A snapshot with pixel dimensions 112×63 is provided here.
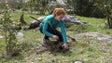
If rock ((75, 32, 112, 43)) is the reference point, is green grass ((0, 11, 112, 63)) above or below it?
above

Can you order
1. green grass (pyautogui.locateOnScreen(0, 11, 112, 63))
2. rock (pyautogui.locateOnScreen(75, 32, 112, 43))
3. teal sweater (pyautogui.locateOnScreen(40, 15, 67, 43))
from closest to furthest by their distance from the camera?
1. green grass (pyautogui.locateOnScreen(0, 11, 112, 63))
2. teal sweater (pyautogui.locateOnScreen(40, 15, 67, 43))
3. rock (pyautogui.locateOnScreen(75, 32, 112, 43))

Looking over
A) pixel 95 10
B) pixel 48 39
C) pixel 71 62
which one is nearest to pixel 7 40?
pixel 48 39

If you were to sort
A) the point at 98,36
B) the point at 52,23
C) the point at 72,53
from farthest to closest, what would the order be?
the point at 98,36
the point at 52,23
the point at 72,53

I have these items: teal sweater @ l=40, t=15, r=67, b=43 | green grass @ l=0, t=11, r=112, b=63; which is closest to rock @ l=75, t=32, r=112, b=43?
green grass @ l=0, t=11, r=112, b=63

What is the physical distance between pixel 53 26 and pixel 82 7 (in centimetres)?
1043

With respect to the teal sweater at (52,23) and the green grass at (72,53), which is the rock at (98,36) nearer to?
the green grass at (72,53)

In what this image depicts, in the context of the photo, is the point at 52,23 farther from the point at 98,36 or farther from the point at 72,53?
the point at 98,36

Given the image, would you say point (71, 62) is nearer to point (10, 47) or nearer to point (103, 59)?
point (103, 59)

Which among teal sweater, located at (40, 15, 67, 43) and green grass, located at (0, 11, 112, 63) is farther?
teal sweater, located at (40, 15, 67, 43)

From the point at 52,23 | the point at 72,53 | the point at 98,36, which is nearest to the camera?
the point at 72,53

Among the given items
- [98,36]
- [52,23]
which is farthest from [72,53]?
[98,36]

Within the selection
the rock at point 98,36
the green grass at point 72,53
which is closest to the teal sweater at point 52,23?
the green grass at point 72,53

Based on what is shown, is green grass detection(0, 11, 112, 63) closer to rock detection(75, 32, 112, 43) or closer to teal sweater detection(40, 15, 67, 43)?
rock detection(75, 32, 112, 43)

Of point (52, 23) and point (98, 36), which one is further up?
point (52, 23)
